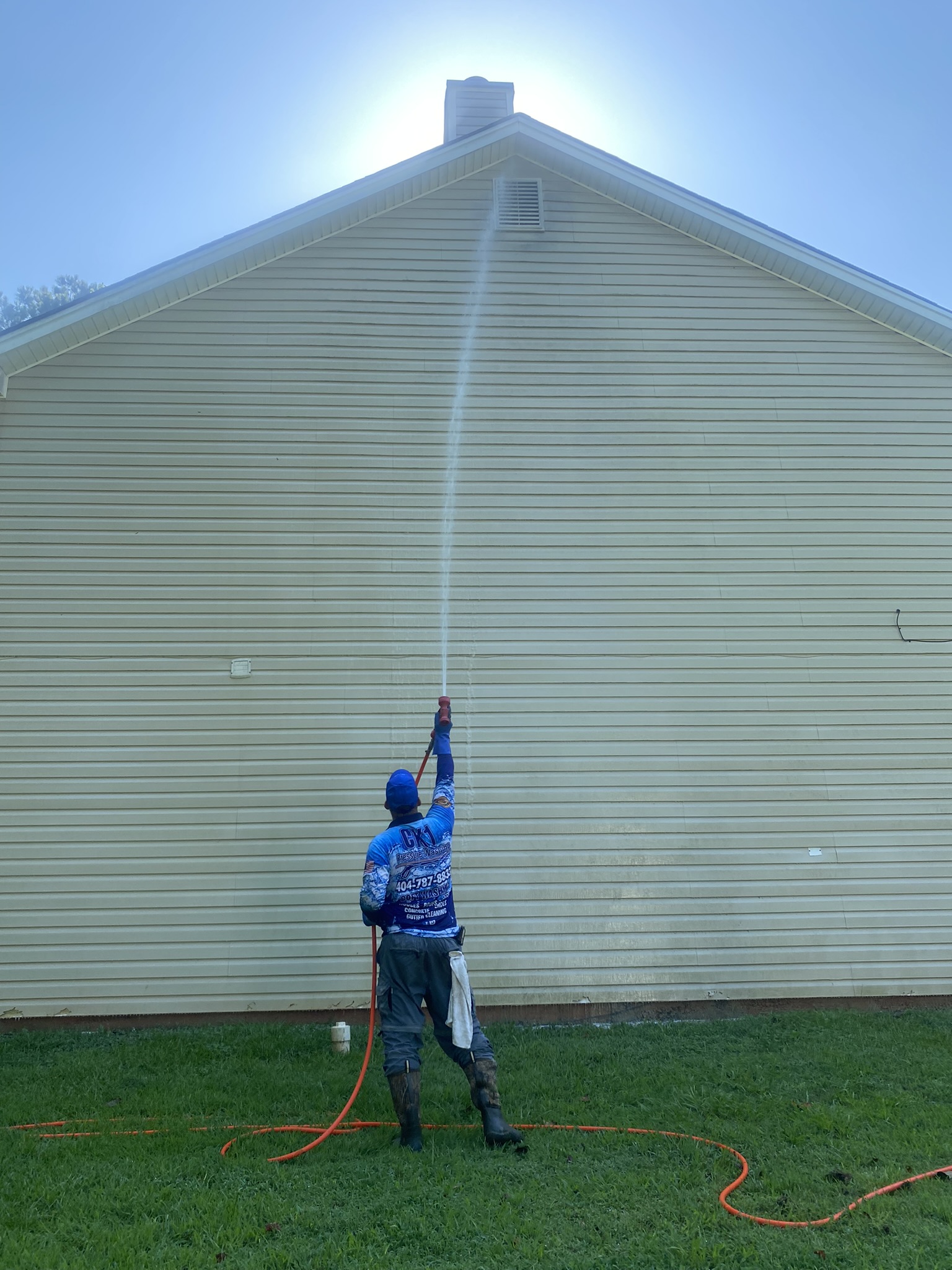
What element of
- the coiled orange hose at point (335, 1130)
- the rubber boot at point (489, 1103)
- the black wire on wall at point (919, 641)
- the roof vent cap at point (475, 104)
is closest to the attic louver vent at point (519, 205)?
the roof vent cap at point (475, 104)

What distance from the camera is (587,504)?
7.84 meters

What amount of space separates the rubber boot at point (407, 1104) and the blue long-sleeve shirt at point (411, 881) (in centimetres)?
66

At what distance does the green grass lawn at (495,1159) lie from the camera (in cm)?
328

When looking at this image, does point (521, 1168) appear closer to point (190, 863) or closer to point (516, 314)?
point (190, 863)

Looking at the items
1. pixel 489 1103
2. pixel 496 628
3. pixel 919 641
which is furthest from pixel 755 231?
pixel 489 1103

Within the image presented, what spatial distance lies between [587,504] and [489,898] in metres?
3.33

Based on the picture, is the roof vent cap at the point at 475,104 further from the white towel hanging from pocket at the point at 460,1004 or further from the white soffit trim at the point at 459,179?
the white towel hanging from pocket at the point at 460,1004

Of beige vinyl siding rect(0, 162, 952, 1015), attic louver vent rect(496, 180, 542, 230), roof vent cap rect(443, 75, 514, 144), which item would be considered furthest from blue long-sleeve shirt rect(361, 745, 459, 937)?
roof vent cap rect(443, 75, 514, 144)

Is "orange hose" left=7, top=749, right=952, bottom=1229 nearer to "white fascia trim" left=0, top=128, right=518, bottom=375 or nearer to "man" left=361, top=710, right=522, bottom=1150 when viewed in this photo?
"man" left=361, top=710, right=522, bottom=1150

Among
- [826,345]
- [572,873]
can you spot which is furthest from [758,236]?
[572,873]

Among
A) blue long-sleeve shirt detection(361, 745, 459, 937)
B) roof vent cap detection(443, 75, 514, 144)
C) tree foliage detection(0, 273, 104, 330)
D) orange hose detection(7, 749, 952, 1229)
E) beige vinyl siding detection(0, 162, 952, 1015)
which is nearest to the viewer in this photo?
orange hose detection(7, 749, 952, 1229)

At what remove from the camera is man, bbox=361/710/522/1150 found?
436 centimetres

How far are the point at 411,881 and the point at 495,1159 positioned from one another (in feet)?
4.25

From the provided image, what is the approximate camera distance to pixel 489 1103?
4.36 metres
